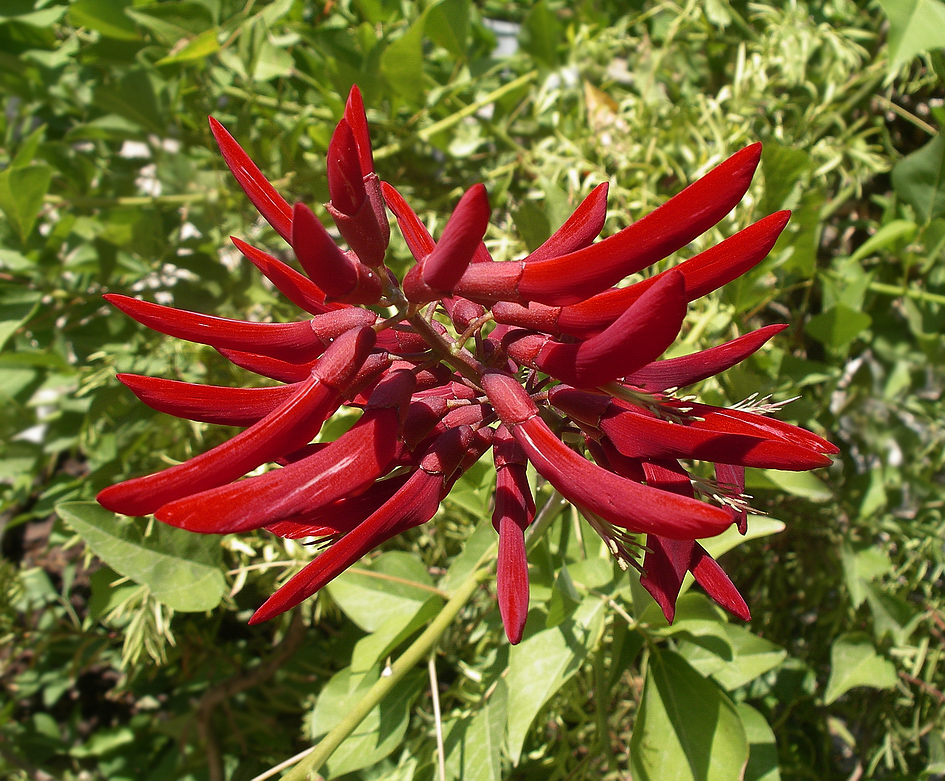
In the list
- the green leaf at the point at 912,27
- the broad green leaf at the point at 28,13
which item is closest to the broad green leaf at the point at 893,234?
the green leaf at the point at 912,27

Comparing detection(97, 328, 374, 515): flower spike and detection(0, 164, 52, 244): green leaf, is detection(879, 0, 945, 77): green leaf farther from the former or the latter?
detection(0, 164, 52, 244): green leaf

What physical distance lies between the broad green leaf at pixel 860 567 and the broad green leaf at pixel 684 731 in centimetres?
37

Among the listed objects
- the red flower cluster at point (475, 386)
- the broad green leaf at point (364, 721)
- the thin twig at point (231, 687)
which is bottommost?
the thin twig at point (231, 687)

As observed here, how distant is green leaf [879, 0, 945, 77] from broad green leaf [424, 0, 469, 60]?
23.1 inches

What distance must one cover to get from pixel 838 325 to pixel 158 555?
3.15 ft

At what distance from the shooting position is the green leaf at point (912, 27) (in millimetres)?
767

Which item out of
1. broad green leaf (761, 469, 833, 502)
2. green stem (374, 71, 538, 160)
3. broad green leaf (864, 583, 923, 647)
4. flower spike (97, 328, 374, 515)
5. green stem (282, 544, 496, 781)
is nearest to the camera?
flower spike (97, 328, 374, 515)

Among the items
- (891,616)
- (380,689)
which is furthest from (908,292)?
(380,689)

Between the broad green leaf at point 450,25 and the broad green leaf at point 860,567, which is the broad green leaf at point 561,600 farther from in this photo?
the broad green leaf at point 450,25

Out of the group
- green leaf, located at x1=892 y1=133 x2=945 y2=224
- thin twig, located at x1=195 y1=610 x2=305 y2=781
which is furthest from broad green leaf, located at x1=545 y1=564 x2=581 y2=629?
green leaf, located at x1=892 y1=133 x2=945 y2=224

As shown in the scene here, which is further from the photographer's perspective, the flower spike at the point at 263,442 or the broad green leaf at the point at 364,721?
the broad green leaf at the point at 364,721

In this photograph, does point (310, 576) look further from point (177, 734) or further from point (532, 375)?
point (177, 734)

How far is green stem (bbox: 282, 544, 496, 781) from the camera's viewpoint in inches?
23.1

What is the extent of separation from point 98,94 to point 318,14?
49 centimetres
